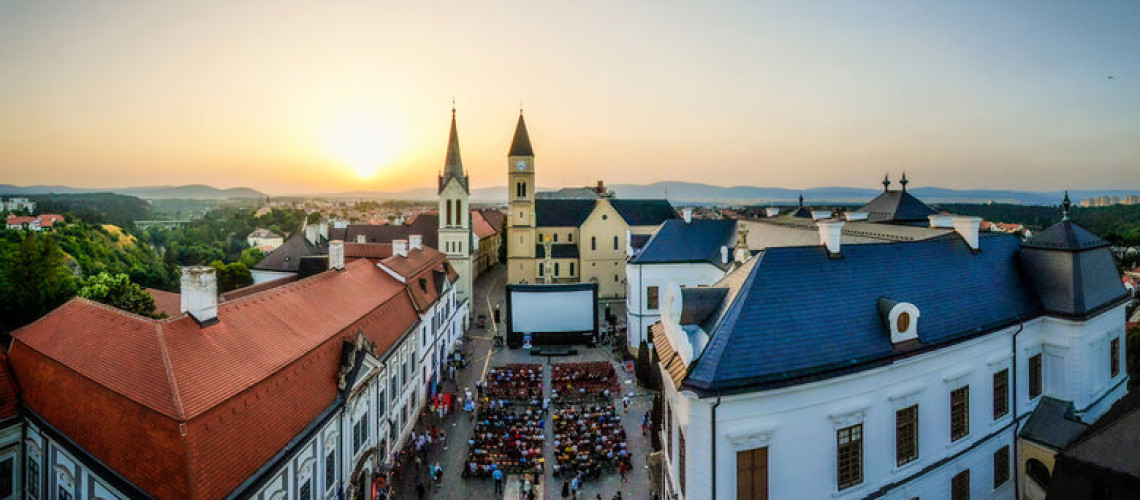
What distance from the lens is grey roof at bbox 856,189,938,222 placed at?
3256cm

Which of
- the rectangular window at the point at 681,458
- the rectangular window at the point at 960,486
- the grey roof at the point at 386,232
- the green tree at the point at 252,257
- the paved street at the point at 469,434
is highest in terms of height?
the grey roof at the point at 386,232

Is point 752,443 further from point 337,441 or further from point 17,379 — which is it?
point 17,379

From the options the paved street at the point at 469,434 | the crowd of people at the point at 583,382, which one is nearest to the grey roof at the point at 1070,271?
the paved street at the point at 469,434

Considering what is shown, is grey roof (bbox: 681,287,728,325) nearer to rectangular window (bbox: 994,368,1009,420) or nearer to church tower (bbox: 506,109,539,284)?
rectangular window (bbox: 994,368,1009,420)

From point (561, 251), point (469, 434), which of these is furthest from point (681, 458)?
point (561, 251)

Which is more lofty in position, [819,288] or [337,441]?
[819,288]

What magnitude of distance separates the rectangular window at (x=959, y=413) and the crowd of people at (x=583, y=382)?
1686 cm

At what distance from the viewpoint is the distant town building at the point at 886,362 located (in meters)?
12.3

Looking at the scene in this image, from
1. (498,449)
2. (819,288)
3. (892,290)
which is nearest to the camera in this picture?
(819,288)

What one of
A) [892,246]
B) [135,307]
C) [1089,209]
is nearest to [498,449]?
[892,246]

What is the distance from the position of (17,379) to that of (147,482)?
901 centimetres

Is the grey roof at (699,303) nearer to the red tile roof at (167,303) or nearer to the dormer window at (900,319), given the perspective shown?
the dormer window at (900,319)

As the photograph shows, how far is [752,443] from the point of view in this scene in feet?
40.1

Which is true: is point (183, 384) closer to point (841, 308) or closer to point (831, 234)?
point (841, 308)
